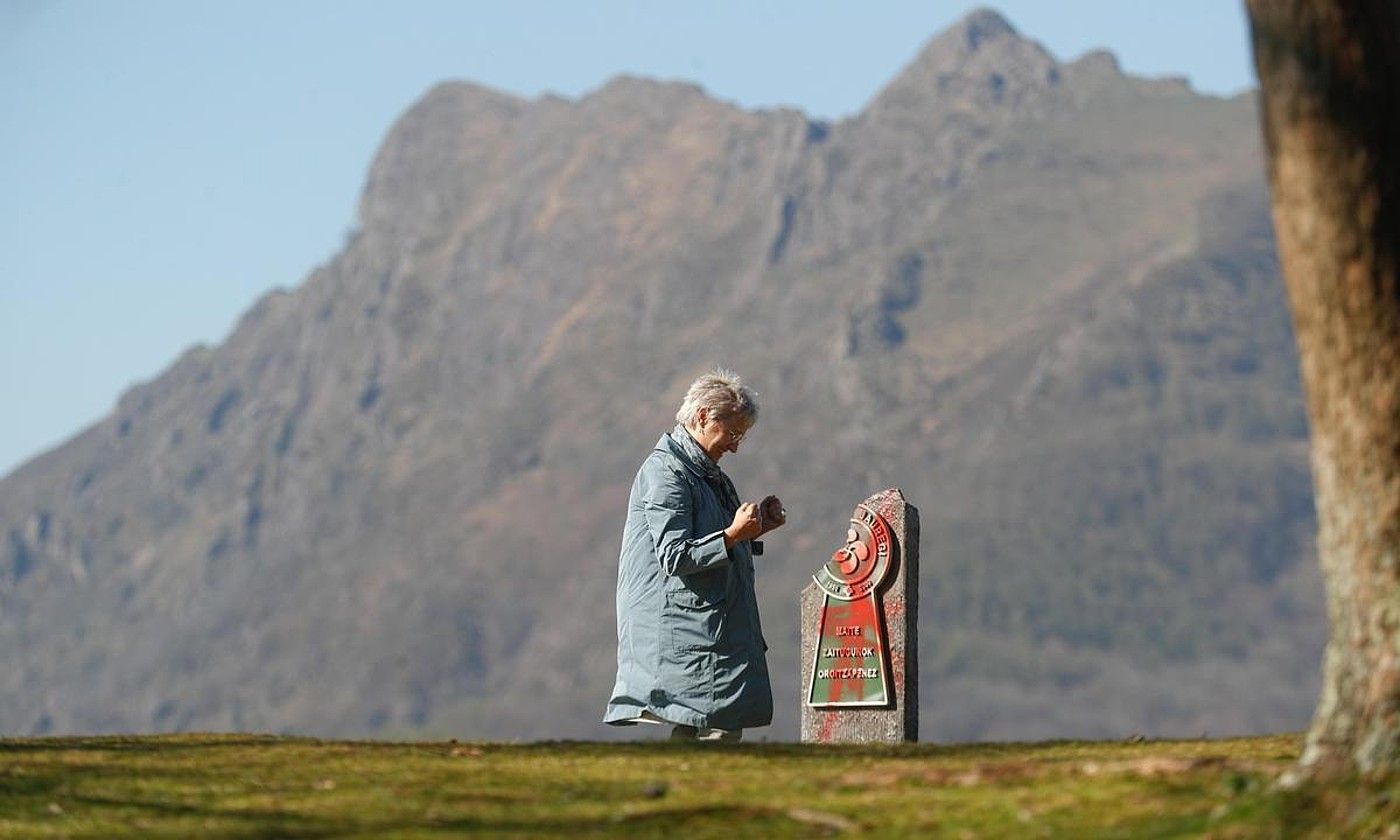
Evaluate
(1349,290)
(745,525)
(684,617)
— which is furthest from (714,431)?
(1349,290)

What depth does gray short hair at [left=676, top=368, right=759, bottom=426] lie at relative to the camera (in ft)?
53.7

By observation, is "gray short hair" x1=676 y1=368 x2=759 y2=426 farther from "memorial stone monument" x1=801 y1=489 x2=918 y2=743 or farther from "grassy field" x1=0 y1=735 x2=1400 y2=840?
"memorial stone monument" x1=801 y1=489 x2=918 y2=743

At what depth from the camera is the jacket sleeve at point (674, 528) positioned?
52.2 feet

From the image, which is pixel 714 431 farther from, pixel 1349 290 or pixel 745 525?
pixel 1349 290

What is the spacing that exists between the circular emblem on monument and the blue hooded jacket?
667 centimetres

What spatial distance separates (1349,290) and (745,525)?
15.8 feet

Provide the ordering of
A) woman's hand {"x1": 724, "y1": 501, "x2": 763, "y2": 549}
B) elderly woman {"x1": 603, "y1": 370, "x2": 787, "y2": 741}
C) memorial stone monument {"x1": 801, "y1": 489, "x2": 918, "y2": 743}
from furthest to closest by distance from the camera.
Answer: memorial stone monument {"x1": 801, "y1": 489, "x2": 918, "y2": 743}
elderly woman {"x1": 603, "y1": 370, "x2": 787, "y2": 741}
woman's hand {"x1": 724, "y1": 501, "x2": 763, "y2": 549}

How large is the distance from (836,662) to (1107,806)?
36.2 feet

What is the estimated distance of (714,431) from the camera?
16.4 metres

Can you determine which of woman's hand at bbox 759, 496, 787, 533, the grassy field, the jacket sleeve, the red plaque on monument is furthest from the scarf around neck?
the red plaque on monument

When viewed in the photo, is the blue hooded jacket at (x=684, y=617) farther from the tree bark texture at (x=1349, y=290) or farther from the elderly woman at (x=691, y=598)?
the tree bark texture at (x=1349, y=290)

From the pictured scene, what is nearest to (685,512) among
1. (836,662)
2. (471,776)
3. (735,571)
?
(735,571)

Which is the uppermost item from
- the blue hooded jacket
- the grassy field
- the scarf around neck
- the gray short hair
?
the gray short hair

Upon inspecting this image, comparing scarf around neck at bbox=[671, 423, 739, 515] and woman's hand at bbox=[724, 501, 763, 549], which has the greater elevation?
scarf around neck at bbox=[671, 423, 739, 515]
